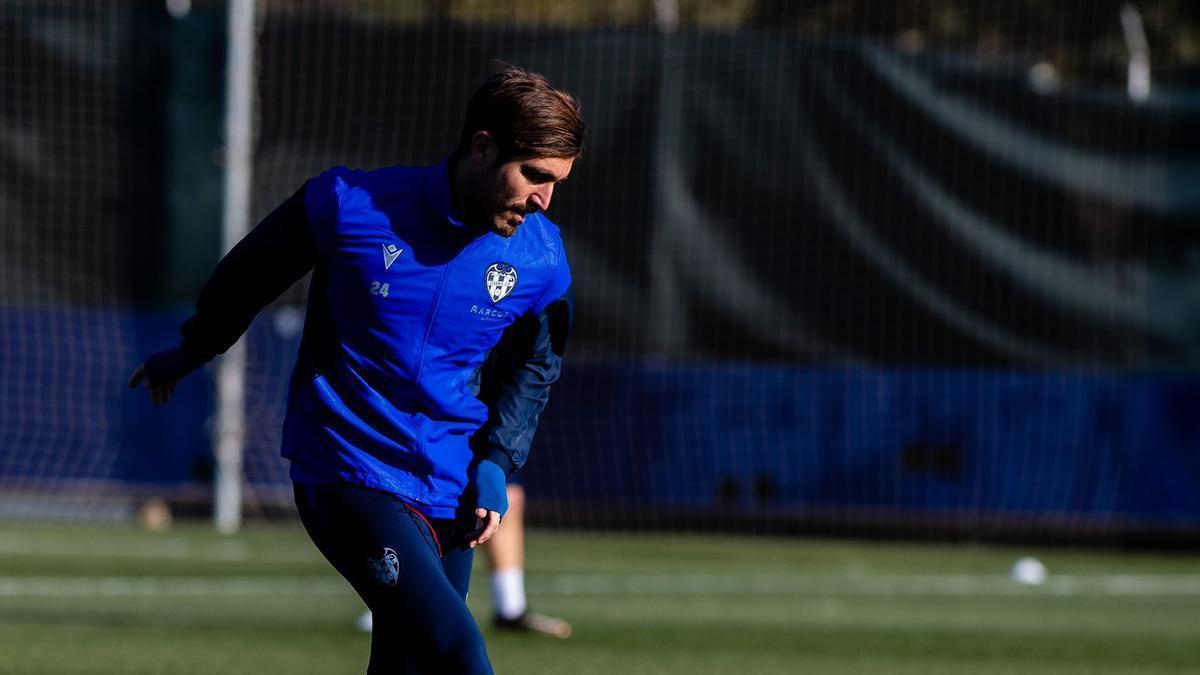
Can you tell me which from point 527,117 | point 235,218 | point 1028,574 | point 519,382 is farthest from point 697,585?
point 527,117

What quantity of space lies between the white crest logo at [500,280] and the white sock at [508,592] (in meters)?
4.10

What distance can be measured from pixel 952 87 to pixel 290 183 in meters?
4.71

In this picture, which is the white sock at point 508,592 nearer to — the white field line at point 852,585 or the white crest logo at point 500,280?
the white field line at point 852,585

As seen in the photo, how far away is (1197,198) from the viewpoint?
13.8 metres

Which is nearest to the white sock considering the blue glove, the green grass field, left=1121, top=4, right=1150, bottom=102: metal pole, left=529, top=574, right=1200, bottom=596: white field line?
the green grass field

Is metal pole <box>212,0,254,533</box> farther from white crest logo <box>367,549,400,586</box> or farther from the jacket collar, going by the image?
white crest logo <box>367,549,400,586</box>

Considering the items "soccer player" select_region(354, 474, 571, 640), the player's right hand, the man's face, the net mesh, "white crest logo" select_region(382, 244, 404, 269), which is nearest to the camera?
the man's face

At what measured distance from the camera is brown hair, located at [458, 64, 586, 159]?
4.16m

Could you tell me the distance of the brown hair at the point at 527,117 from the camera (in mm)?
4164

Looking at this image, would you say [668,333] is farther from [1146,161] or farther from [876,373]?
[1146,161]

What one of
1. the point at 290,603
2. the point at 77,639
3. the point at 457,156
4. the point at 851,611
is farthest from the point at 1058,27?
the point at 457,156

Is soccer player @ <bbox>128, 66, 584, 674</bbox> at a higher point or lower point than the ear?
lower

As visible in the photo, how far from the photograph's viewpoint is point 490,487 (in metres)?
4.36

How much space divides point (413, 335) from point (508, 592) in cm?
428
